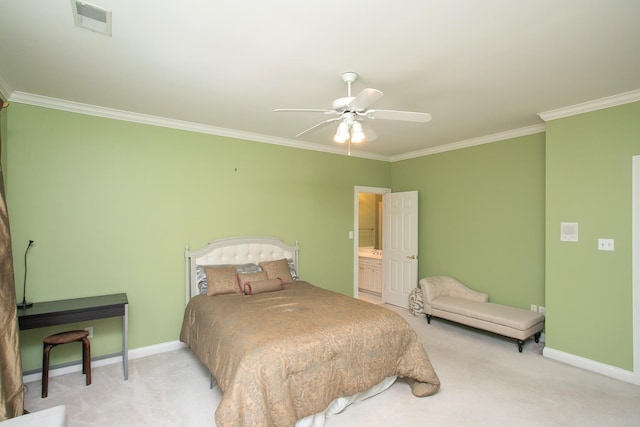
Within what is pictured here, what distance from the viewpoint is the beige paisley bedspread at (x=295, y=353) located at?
2.09 meters

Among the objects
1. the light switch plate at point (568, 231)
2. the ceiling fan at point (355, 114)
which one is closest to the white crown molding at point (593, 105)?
the light switch plate at point (568, 231)

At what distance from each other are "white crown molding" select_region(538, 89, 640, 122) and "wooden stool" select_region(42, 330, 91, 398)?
16.7ft

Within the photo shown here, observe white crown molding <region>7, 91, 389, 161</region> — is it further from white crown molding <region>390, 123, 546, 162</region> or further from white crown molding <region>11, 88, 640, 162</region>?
white crown molding <region>390, 123, 546, 162</region>

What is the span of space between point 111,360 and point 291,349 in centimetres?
239

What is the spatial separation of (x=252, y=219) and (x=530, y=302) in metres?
3.76

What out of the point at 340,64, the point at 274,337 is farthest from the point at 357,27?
the point at 274,337

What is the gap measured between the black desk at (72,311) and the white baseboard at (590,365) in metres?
4.36

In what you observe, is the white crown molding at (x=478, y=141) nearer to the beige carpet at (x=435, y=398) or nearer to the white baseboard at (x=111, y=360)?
the beige carpet at (x=435, y=398)

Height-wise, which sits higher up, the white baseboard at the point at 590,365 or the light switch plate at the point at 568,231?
the light switch plate at the point at 568,231

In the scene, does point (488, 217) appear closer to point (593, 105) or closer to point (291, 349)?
point (593, 105)

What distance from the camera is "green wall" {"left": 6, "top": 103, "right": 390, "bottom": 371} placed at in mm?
3133

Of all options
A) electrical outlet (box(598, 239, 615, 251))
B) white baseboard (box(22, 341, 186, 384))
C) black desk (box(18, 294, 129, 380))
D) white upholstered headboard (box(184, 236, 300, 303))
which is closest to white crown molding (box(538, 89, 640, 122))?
electrical outlet (box(598, 239, 615, 251))

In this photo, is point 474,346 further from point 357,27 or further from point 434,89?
point 357,27

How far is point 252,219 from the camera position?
4.43 metres
